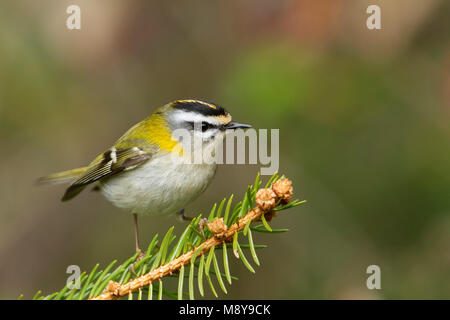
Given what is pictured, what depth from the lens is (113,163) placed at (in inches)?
93.0

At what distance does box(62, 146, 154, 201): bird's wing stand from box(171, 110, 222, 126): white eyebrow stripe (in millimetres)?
202

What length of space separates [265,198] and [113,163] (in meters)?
1.20

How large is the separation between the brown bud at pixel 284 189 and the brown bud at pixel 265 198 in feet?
0.05

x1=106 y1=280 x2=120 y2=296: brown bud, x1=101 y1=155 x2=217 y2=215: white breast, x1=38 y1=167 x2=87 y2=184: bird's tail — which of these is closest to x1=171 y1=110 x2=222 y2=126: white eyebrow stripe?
x1=101 y1=155 x2=217 y2=215: white breast

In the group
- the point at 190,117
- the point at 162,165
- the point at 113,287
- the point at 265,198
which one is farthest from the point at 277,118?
the point at 113,287

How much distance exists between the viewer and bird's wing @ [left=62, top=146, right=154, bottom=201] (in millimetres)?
2236

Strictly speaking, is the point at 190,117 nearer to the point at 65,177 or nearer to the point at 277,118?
the point at 277,118

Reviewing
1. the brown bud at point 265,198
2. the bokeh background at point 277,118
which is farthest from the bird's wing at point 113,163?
the brown bud at point 265,198

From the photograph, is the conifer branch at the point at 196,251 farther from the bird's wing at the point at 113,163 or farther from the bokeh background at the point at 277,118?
the bokeh background at the point at 277,118

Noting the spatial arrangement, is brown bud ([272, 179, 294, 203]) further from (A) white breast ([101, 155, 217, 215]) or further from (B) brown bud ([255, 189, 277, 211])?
(A) white breast ([101, 155, 217, 215])

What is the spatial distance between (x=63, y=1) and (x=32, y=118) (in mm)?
693
